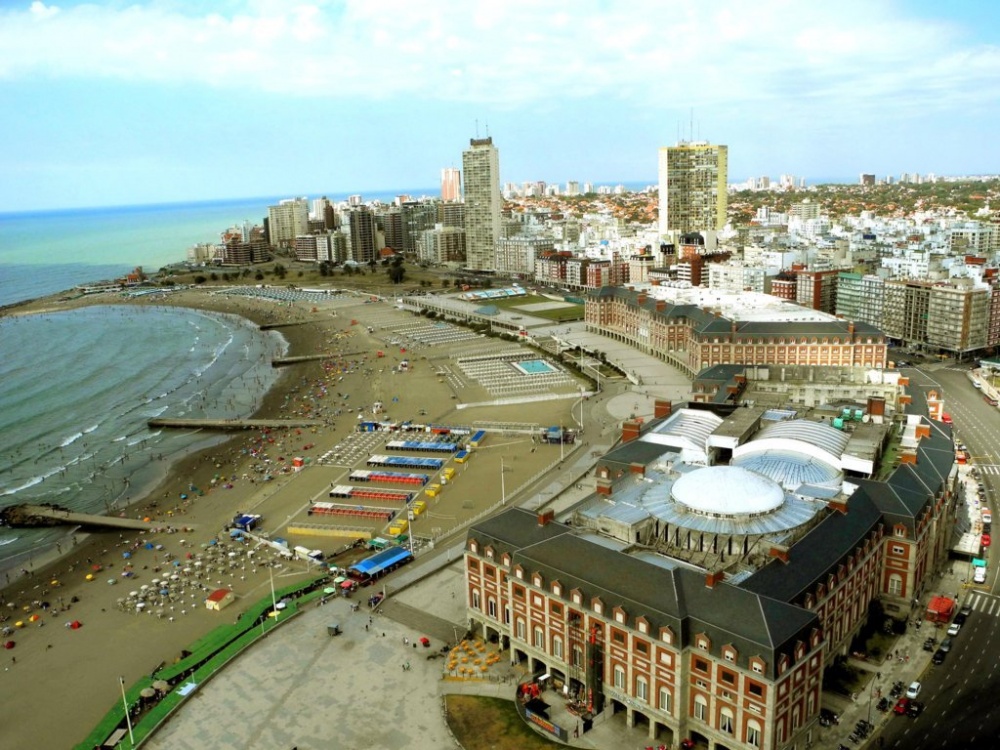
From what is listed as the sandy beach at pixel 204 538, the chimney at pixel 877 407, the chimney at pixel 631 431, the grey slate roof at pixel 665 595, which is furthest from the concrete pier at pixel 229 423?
the chimney at pixel 877 407

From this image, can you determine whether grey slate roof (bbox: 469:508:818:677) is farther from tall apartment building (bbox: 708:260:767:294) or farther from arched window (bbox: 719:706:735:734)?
tall apartment building (bbox: 708:260:767:294)

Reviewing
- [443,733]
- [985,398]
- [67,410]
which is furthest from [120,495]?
[985,398]

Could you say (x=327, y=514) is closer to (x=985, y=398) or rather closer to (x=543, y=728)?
(x=543, y=728)

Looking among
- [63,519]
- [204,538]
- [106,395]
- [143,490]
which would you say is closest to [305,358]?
[106,395]

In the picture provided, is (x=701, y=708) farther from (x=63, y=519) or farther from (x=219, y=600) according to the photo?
(x=63, y=519)

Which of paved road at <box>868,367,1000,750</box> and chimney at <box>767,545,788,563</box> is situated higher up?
chimney at <box>767,545,788,563</box>

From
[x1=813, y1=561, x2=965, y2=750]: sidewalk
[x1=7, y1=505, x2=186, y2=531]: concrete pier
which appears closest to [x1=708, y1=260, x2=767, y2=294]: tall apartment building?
[x1=813, y1=561, x2=965, y2=750]: sidewalk

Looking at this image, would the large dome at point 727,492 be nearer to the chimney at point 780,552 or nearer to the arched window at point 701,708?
the chimney at point 780,552
